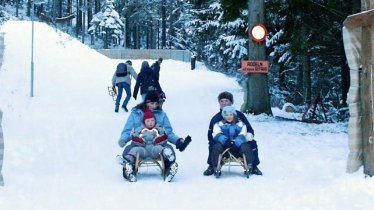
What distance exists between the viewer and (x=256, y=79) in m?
17.8

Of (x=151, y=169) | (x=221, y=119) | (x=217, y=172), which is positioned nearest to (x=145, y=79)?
(x=151, y=169)

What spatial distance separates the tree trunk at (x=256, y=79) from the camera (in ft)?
57.5

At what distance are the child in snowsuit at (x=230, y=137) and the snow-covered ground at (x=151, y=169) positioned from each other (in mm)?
337

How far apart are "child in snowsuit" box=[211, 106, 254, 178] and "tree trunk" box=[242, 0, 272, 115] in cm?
844

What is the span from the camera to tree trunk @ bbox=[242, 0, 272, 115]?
17.5 m

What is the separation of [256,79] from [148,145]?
9223mm

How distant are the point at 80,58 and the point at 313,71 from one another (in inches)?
590

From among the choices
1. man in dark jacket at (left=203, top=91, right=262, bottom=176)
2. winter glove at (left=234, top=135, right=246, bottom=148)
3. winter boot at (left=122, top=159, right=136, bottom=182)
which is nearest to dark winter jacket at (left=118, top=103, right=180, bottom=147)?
winter boot at (left=122, top=159, right=136, bottom=182)

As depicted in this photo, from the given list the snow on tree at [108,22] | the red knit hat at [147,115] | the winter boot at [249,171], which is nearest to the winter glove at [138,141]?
the red knit hat at [147,115]

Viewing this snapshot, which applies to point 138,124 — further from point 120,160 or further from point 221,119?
point 221,119

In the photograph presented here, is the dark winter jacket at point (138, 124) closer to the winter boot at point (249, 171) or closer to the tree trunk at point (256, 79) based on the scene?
the winter boot at point (249, 171)

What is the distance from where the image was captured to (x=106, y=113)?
62.0ft

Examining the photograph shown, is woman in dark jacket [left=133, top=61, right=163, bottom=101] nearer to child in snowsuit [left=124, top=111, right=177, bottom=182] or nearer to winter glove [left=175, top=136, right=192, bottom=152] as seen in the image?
child in snowsuit [left=124, top=111, right=177, bottom=182]

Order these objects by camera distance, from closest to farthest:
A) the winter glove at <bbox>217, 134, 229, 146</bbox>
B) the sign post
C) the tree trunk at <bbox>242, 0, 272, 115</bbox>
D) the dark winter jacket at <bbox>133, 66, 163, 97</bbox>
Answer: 1. the winter glove at <bbox>217, 134, 229, 146</bbox>
2. the sign post
3. the tree trunk at <bbox>242, 0, 272, 115</bbox>
4. the dark winter jacket at <bbox>133, 66, 163, 97</bbox>
